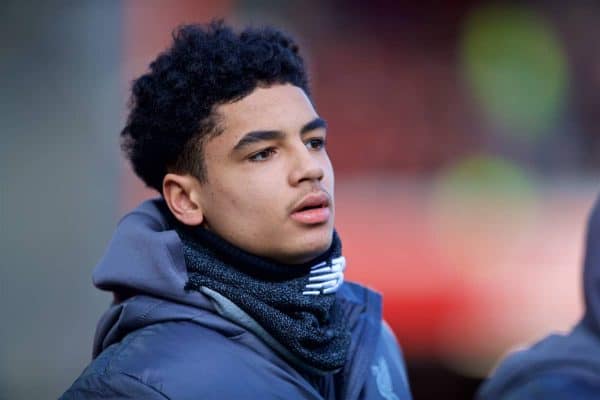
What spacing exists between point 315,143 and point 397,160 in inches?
170

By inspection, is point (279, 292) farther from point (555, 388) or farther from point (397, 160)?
point (397, 160)

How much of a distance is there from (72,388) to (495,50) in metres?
6.17

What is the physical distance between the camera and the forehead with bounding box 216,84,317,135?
2.06 metres

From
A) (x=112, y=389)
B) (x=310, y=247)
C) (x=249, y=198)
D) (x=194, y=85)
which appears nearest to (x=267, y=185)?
(x=249, y=198)

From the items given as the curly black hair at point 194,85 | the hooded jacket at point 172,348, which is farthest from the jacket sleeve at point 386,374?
the curly black hair at point 194,85

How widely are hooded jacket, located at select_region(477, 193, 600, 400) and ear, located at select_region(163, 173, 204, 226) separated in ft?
3.35

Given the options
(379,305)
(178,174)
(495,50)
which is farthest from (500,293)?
Answer: (178,174)

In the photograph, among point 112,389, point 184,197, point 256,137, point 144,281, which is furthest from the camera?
point 184,197

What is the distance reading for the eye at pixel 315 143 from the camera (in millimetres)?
2136

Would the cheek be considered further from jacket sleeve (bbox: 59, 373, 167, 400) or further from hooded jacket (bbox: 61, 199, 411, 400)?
jacket sleeve (bbox: 59, 373, 167, 400)

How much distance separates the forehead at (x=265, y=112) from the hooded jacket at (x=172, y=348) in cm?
33

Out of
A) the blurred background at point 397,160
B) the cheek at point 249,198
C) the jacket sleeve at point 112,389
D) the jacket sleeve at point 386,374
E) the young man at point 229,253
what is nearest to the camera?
the jacket sleeve at point 112,389

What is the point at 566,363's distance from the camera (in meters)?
2.25

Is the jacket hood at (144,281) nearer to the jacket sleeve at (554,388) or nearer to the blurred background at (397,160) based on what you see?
the jacket sleeve at (554,388)
